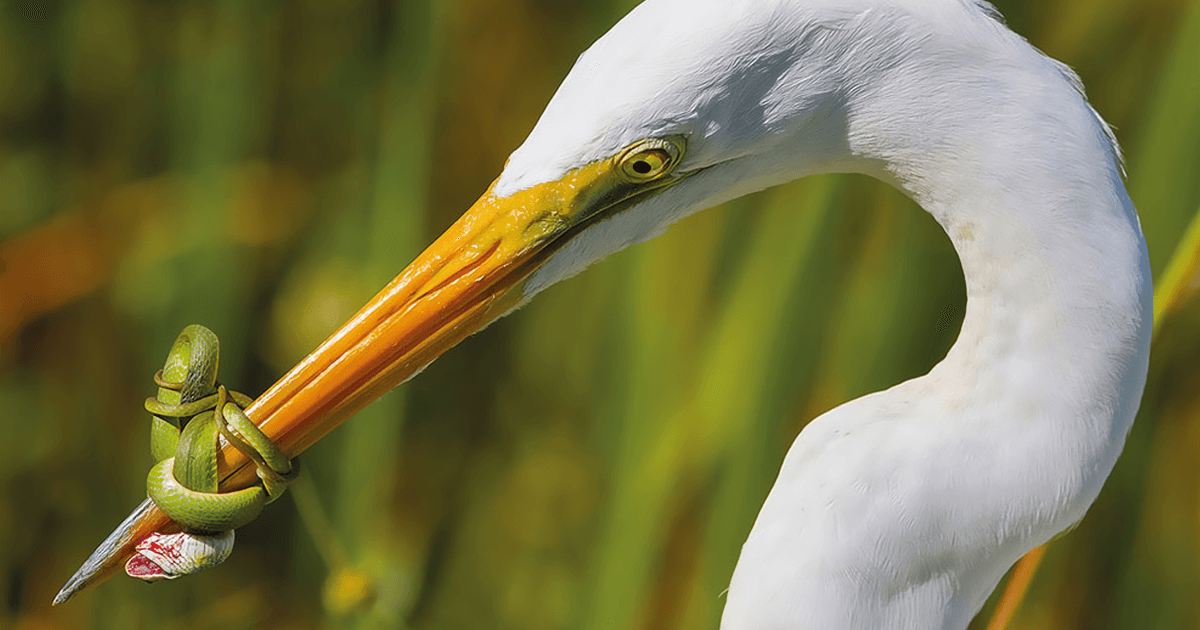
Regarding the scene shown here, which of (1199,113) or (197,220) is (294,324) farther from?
(1199,113)

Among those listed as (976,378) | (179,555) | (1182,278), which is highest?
(179,555)

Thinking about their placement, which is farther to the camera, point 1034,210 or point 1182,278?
point 1182,278

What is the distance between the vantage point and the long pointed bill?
50 cm

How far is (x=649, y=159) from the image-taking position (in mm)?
475

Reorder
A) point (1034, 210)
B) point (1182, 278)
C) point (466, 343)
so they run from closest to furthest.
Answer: point (1034, 210), point (1182, 278), point (466, 343)

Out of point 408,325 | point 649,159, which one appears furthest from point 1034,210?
point 408,325

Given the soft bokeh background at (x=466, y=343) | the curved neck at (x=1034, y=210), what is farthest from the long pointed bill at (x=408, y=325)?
the soft bokeh background at (x=466, y=343)

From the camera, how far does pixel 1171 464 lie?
4.17ft

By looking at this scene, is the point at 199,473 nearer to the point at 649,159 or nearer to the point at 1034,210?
the point at 649,159

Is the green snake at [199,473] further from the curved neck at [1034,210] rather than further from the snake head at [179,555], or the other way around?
the curved neck at [1034,210]

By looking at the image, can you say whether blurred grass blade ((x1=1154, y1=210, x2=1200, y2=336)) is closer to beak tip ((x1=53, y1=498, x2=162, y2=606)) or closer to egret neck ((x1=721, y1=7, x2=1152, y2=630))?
egret neck ((x1=721, y1=7, x2=1152, y2=630))

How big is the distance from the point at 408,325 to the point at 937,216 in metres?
0.28

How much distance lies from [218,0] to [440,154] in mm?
330

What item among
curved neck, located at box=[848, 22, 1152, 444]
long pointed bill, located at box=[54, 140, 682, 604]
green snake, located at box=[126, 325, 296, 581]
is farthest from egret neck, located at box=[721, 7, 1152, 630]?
green snake, located at box=[126, 325, 296, 581]
